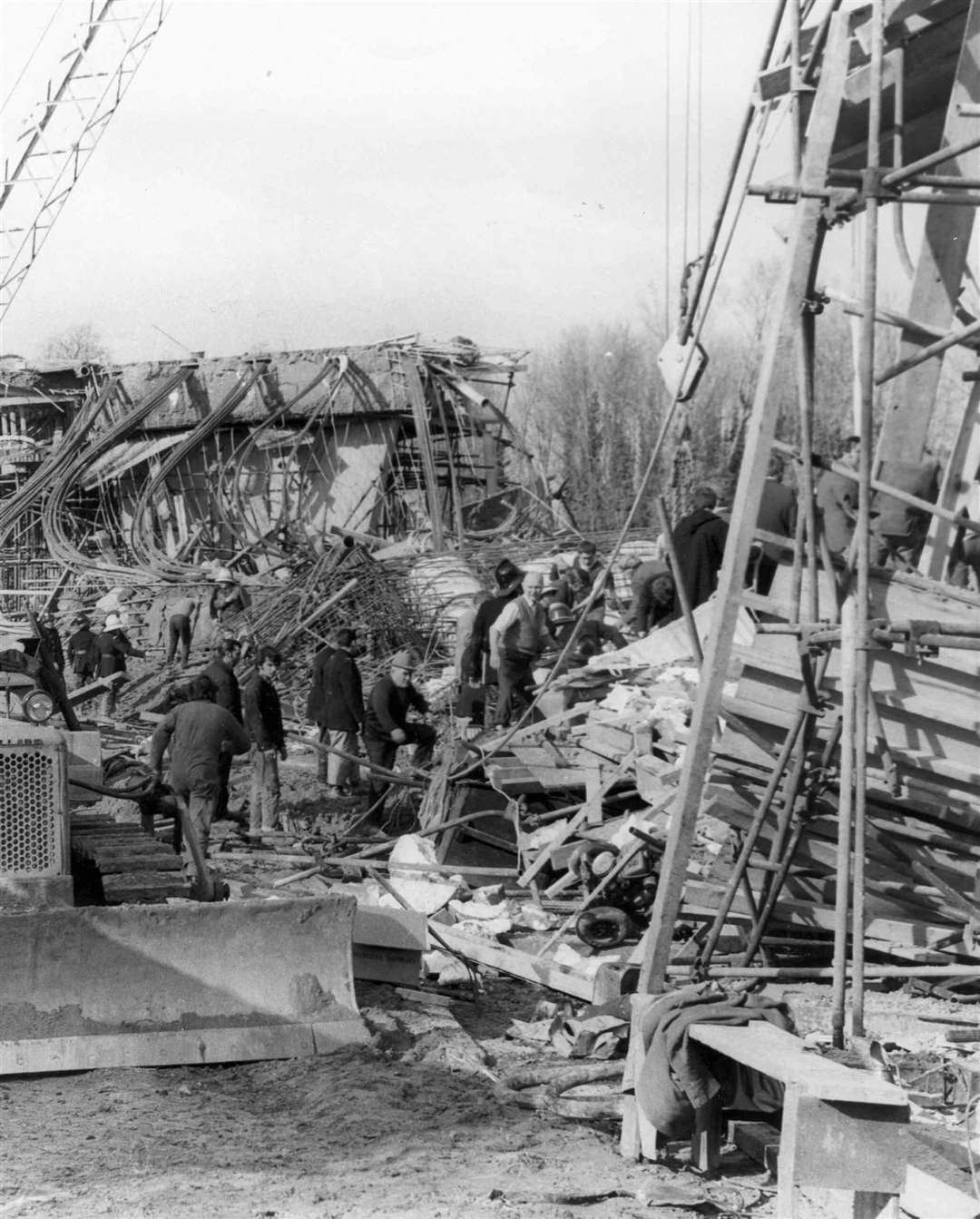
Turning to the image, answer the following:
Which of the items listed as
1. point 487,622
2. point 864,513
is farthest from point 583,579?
point 864,513

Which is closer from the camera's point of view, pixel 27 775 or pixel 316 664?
pixel 27 775

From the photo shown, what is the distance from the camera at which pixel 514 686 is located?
17.4 m

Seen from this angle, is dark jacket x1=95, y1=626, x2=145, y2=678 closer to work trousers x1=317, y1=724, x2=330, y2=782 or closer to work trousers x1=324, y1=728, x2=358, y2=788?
work trousers x1=317, y1=724, x2=330, y2=782

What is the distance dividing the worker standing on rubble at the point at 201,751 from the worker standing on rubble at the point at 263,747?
2.14 metres

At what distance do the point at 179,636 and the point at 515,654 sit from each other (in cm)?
1011

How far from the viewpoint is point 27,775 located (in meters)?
8.52

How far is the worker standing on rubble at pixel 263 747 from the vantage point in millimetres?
17094

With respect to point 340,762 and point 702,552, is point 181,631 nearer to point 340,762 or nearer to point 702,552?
point 340,762

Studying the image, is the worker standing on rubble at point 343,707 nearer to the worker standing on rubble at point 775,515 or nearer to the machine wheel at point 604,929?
the worker standing on rubble at point 775,515

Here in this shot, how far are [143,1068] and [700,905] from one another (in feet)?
13.1

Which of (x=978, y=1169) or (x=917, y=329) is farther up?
(x=917, y=329)

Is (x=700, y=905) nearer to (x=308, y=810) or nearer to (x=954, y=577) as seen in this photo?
(x=954, y=577)

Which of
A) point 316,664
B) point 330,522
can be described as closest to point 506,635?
point 316,664

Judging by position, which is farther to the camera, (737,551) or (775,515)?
(775,515)
